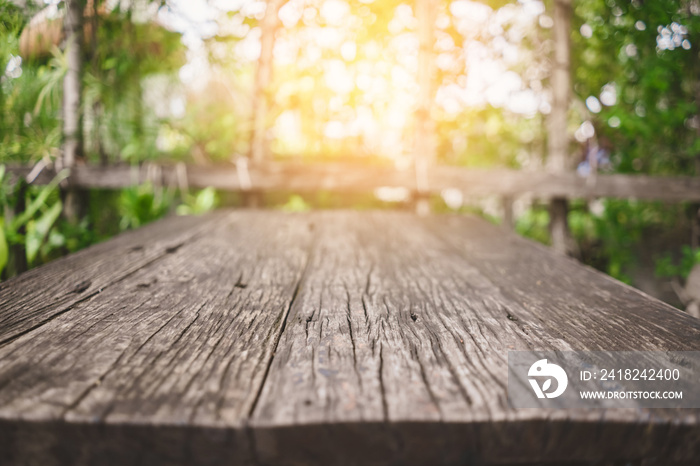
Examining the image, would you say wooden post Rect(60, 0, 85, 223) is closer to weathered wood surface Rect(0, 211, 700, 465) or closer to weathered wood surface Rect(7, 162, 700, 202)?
weathered wood surface Rect(7, 162, 700, 202)

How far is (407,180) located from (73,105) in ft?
7.39

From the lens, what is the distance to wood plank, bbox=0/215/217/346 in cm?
85

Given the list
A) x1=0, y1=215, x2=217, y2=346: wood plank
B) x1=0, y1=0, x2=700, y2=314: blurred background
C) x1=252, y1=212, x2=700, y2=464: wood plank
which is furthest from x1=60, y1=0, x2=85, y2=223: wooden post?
x1=252, y1=212, x2=700, y2=464: wood plank

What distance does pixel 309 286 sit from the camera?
112 centimetres

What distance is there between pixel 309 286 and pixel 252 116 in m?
2.67

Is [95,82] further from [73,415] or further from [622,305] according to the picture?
[622,305]

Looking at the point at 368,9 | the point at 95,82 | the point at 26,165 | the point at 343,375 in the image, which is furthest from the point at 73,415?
the point at 368,9

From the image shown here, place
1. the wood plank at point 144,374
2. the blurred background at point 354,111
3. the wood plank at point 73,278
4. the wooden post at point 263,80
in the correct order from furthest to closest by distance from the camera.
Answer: the wooden post at point 263,80, the blurred background at point 354,111, the wood plank at point 73,278, the wood plank at point 144,374

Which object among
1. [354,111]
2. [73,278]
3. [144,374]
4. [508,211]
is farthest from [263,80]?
[144,374]

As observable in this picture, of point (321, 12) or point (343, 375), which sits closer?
point (343, 375)

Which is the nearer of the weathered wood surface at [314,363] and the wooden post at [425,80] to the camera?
the weathered wood surface at [314,363]

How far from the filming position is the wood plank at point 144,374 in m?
0.51

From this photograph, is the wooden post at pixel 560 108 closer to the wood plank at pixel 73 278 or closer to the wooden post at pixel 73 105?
the wood plank at pixel 73 278

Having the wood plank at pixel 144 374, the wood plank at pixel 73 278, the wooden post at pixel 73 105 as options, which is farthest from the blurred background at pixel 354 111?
the wood plank at pixel 144 374
